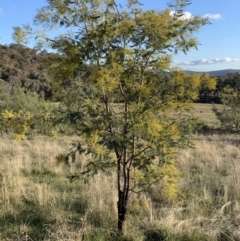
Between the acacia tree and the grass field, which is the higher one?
the acacia tree

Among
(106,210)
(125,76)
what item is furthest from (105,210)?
(125,76)

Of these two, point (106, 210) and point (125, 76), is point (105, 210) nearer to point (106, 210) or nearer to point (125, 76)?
point (106, 210)

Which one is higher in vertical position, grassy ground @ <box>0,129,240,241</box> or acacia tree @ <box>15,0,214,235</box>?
acacia tree @ <box>15,0,214,235</box>

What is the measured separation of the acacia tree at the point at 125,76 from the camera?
13.1 feet

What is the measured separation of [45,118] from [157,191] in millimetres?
3140

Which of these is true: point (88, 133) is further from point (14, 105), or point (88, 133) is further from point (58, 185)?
point (14, 105)

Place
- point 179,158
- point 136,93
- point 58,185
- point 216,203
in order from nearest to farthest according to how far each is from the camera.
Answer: point 136,93 < point 216,203 < point 58,185 < point 179,158

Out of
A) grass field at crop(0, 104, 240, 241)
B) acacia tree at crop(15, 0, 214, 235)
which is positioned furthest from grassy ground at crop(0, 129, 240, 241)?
acacia tree at crop(15, 0, 214, 235)

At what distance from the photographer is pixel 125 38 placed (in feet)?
13.6

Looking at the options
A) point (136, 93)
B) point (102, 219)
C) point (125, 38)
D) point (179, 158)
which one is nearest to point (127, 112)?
point (136, 93)

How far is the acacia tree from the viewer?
A: 13.1 feet

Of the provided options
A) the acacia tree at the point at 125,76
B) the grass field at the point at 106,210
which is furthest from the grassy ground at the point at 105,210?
the acacia tree at the point at 125,76

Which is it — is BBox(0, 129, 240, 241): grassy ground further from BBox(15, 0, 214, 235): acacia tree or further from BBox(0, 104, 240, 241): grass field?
BBox(15, 0, 214, 235): acacia tree

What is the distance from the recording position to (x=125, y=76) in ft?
13.8
